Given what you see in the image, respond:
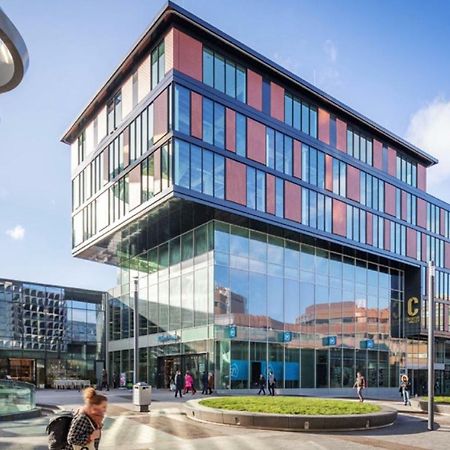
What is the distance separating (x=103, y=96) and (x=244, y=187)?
542 inches

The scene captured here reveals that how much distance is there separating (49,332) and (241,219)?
23.8m

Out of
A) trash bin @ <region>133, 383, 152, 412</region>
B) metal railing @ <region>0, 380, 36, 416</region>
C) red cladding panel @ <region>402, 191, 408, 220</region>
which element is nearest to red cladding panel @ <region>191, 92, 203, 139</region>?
trash bin @ <region>133, 383, 152, 412</region>

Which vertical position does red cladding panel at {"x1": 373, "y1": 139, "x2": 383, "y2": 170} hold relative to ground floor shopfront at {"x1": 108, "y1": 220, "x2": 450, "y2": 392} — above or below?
above

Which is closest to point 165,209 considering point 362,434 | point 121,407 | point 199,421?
point 121,407

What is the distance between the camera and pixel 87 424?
6.59m

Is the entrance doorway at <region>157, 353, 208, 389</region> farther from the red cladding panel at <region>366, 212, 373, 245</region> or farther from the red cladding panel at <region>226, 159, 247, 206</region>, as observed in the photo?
the red cladding panel at <region>366, 212, 373, 245</region>

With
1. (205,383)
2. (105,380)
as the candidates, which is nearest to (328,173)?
(205,383)

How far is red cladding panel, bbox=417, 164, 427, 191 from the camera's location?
5444 centimetres

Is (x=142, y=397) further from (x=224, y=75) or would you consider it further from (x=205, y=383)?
(x=224, y=75)

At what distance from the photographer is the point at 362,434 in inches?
657

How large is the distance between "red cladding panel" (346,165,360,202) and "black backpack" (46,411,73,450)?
133 feet

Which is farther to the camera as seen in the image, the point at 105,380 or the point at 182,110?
the point at 105,380

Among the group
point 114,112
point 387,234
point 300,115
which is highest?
point 300,115

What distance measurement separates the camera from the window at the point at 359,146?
4616 centimetres
